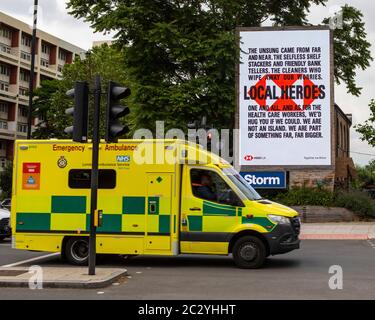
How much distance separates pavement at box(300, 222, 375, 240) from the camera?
20538 mm

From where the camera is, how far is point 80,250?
43.5 feet

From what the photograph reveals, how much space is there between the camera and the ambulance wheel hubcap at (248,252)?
12.5 m

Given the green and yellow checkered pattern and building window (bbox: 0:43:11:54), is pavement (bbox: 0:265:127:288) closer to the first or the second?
the green and yellow checkered pattern

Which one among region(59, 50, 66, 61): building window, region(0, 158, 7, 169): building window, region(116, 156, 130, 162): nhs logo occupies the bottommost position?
region(116, 156, 130, 162): nhs logo

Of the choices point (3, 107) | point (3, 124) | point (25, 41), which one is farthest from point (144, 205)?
point (25, 41)

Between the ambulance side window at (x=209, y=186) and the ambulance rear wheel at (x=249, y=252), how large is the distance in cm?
97

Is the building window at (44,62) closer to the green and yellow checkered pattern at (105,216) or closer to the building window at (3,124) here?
the building window at (3,124)

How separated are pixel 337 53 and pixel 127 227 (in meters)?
23.2

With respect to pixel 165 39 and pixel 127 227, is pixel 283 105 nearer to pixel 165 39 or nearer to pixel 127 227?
pixel 165 39

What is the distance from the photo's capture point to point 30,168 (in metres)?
13.5

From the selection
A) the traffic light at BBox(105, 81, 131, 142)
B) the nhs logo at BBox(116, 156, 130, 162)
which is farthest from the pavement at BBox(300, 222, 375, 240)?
the traffic light at BBox(105, 81, 131, 142)

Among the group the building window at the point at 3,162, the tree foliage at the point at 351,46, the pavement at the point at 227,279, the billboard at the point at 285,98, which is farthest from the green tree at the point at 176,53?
the building window at the point at 3,162

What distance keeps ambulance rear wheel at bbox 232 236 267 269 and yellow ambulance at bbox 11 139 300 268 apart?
21 mm
